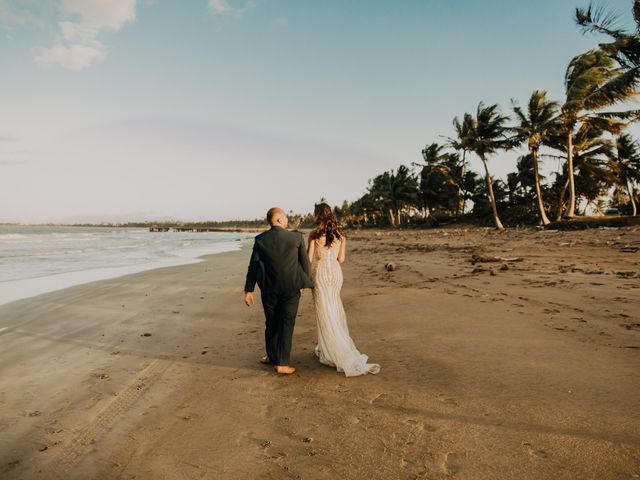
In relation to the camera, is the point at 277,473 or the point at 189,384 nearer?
the point at 277,473

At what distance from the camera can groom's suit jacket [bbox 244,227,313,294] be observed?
14.0 ft

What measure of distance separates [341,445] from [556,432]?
161cm

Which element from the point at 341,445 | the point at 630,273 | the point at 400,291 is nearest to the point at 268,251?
the point at 341,445

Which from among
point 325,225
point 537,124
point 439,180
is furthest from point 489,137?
point 325,225

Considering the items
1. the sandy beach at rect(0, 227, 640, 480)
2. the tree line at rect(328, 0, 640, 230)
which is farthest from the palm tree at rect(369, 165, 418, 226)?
the sandy beach at rect(0, 227, 640, 480)

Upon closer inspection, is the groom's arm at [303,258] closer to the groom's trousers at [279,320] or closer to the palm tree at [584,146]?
the groom's trousers at [279,320]

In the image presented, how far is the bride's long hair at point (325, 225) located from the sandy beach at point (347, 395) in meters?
1.55

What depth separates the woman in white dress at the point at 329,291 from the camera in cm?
423

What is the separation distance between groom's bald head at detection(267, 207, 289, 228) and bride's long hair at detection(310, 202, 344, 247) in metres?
0.40

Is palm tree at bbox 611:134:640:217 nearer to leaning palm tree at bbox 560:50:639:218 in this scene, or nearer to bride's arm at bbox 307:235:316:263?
leaning palm tree at bbox 560:50:639:218

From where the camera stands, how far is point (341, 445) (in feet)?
9.02

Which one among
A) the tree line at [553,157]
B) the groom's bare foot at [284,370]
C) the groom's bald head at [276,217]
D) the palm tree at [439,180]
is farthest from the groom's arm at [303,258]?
the palm tree at [439,180]

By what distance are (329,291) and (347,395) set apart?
4.14ft

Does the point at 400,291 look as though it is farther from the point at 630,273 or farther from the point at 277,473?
the point at 277,473
